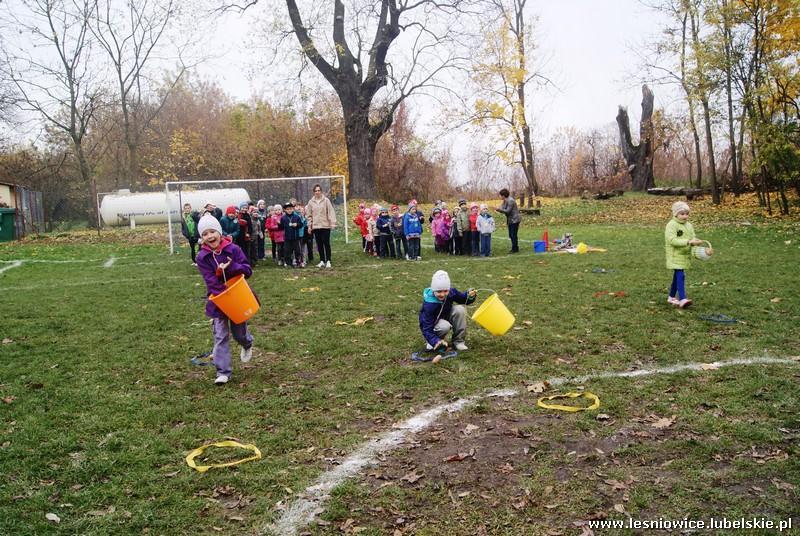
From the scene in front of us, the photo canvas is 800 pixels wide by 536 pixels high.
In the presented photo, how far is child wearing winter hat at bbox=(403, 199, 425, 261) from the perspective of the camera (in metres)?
16.4

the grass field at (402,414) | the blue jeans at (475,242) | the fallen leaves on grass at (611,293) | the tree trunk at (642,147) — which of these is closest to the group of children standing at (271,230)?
the grass field at (402,414)

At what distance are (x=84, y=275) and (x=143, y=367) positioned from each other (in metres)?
9.62

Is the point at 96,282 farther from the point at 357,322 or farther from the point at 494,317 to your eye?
the point at 494,317

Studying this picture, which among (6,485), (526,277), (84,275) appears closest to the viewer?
(6,485)

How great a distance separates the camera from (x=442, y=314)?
293 inches

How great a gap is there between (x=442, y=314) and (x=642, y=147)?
35.0 metres

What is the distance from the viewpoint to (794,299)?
30.6 ft

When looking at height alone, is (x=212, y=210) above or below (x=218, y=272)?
above

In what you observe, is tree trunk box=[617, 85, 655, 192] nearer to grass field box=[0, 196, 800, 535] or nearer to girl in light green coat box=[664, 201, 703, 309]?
grass field box=[0, 196, 800, 535]

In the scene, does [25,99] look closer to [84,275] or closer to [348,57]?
[348,57]

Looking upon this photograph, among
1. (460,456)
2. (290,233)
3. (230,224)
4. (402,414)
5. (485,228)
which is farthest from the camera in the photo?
(485,228)

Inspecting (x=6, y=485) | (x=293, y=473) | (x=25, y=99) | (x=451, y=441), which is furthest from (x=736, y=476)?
(x=25, y=99)

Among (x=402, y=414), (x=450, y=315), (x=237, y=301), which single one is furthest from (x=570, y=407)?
(x=237, y=301)

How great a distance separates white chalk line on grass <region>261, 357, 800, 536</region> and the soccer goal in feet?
41.7
